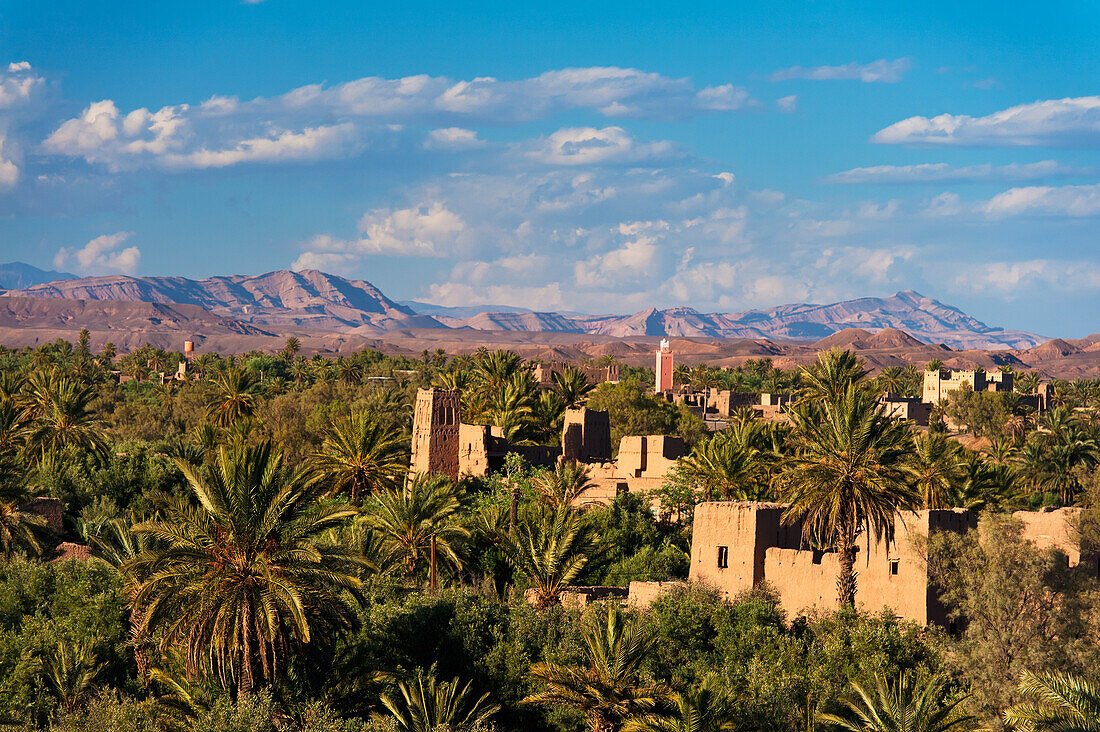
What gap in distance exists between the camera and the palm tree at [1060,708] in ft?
53.5

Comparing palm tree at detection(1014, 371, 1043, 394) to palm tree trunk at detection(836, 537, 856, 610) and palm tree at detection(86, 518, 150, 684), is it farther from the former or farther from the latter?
palm tree at detection(86, 518, 150, 684)

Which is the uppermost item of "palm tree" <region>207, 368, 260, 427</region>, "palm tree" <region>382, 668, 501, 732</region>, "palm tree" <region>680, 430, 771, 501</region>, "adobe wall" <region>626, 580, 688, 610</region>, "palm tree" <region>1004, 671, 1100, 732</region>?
"palm tree" <region>207, 368, 260, 427</region>

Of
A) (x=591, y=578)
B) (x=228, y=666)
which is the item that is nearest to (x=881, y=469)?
(x=591, y=578)

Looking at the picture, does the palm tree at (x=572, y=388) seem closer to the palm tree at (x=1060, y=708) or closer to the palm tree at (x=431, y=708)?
the palm tree at (x=431, y=708)

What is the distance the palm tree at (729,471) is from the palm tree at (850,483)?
23.3 feet

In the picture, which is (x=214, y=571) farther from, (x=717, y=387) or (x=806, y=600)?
(x=717, y=387)

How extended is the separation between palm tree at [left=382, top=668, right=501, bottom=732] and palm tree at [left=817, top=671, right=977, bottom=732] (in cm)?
620

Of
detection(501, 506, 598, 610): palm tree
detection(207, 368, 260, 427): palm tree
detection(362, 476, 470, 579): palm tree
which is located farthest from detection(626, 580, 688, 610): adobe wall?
detection(207, 368, 260, 427): palm tree

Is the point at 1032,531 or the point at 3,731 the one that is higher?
the point at 1032,531

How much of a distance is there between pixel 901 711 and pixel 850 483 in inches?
310

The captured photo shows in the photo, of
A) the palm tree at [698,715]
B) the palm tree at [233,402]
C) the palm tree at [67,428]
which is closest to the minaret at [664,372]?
the palm tree at [233,402]

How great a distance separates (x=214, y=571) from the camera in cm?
1894

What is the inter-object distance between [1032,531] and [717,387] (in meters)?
72.3

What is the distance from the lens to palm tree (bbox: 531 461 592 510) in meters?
35.8
